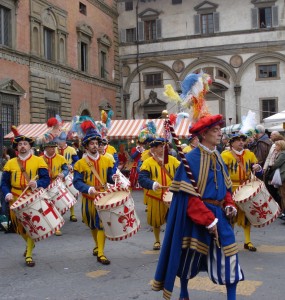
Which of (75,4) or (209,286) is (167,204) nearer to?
(209,286)

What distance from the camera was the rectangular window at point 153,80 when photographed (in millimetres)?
34688

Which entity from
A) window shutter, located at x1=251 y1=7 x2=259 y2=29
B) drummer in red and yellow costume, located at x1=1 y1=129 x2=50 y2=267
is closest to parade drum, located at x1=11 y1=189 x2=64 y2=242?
drummer in red and yellow costume, located at x1=1 y1=129 x2=50 y2=267

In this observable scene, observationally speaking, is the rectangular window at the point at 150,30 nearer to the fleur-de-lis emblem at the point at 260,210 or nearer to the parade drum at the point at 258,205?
the parade drum at the point at 258,205

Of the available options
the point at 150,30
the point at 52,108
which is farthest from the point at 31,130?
the point at 150,30

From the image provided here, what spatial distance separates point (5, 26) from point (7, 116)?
4.25 m

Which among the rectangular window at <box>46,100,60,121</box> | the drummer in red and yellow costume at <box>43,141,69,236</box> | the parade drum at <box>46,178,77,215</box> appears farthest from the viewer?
the rectangular window at <box>46,100,60,121</box>

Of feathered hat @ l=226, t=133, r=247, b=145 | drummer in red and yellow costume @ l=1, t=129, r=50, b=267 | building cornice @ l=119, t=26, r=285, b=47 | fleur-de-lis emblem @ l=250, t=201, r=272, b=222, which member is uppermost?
building cornice @ l=119, t=26, r=285, b=47

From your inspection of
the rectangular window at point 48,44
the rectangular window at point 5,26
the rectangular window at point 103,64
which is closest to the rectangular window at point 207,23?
the rectangular window at point 103,64

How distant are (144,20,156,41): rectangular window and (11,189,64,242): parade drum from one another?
29785 mm

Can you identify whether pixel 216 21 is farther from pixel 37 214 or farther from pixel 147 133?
pixel 37 214

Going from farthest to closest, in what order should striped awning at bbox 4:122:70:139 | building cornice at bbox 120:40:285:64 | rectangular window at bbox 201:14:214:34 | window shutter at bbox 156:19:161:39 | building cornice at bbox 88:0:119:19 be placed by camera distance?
window shutter at bbox 156:19:161:39, rectangular window at bbox 201:14:214:34, building cornice at bbox 120:40:285:64, building cornice at bbox 88:0:119:19, striped awning at bbox 4:122:70:139

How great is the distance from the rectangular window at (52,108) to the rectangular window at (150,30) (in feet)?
36.4

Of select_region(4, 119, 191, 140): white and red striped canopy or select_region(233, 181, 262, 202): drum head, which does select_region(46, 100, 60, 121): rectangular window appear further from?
select_region(233, 181, 262, 202): drum head

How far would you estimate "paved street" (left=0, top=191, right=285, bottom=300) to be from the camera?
5484 mm
